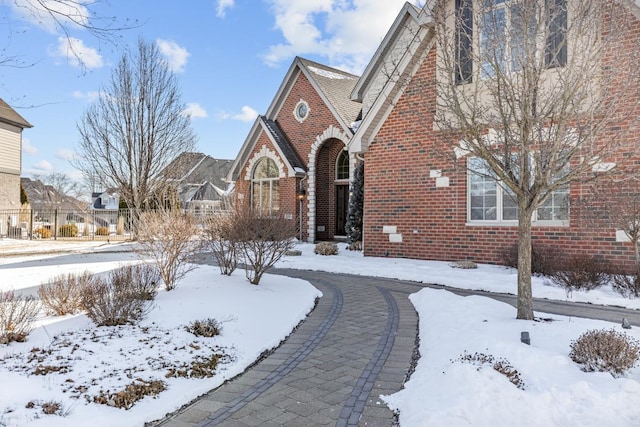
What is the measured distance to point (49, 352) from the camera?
4.30 meters

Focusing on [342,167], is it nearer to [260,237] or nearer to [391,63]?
[391,63]

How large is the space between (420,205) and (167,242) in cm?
693

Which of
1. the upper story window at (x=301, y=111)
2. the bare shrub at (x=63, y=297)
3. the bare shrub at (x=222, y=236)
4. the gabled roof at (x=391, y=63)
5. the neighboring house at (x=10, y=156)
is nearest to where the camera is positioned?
the bare shrub at (x=63, y=297)

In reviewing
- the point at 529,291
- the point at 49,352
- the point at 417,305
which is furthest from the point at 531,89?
the point at 49,352

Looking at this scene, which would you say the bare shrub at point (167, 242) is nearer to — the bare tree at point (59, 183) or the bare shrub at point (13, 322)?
the bare shrub at point (13, 322)

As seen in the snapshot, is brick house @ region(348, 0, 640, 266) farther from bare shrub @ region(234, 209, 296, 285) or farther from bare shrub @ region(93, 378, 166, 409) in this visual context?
bare shrub @ region(93, 378, 166, 409)

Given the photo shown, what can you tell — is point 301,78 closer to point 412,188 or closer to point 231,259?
point 412,188

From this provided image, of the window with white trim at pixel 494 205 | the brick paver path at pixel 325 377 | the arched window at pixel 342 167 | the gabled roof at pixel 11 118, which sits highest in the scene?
the gabled roof at pixel 11 118

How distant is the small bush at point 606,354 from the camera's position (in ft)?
12.3

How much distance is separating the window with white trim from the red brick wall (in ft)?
0.69

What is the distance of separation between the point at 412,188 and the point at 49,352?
934 centimetres

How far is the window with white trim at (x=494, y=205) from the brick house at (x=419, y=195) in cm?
4

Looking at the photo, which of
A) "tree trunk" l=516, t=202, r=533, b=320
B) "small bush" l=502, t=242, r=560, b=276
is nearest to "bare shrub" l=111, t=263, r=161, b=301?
"tree trunk" l=516, t=202, r=533, b=320

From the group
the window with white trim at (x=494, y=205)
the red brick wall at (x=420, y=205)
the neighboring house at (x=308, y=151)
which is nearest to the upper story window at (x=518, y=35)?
the red brick wall at (x=420, y=205)
